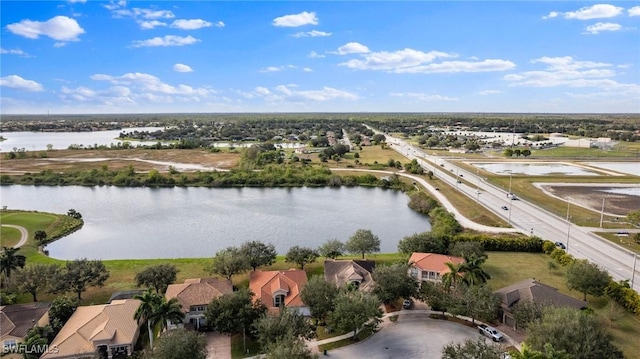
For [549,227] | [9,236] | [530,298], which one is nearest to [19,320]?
[9,236]

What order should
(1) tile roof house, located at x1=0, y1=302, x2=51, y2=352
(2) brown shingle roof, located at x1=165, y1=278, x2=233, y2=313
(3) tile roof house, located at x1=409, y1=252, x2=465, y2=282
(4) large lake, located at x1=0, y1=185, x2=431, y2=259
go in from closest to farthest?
(1) tile roof house, located at x1=0, y1=302, x2=51, y2=352, (2) brown shingle roof, located at x1=165, y1=278, x2=233, y2=313, (3) tile roof house, located at x1=409, y1=252, x2=465, y2=282, (4) large lake, located at x1=0, y1=185, x2=431, y2=259

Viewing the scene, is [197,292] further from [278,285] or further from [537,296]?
[537,296]

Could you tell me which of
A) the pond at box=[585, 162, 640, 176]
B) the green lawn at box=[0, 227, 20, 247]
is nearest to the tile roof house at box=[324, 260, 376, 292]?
the green lawn at box=[0, 227, 20, 247]

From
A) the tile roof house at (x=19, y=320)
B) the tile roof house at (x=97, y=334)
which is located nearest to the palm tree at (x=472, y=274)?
the tile roof house at (x=97, y=334)

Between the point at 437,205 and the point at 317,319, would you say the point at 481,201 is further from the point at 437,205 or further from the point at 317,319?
the point at 317,319

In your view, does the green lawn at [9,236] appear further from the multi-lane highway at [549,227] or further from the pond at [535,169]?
the pond at [535,169]

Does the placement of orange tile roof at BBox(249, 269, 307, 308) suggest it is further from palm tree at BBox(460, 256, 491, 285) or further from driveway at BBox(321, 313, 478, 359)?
palm tree at BBox(460, 256, 491, 285)
